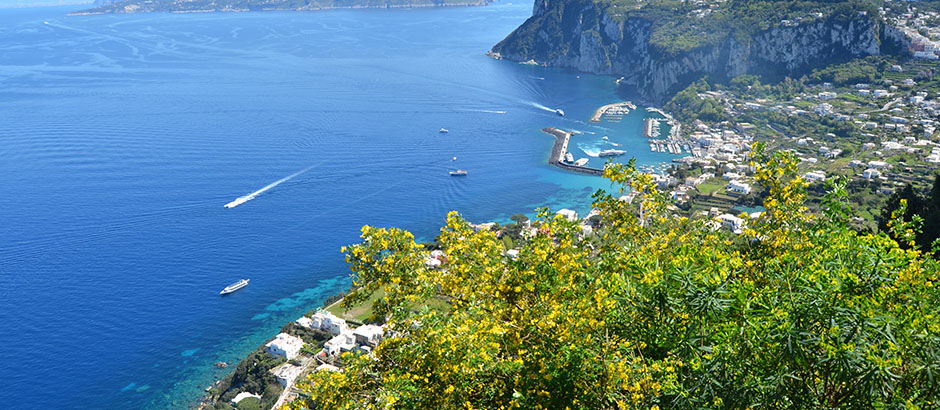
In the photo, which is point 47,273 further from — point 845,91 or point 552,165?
point 845,91

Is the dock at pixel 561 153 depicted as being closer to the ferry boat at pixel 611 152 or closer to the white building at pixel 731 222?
the ferry boat at pixel 611 152

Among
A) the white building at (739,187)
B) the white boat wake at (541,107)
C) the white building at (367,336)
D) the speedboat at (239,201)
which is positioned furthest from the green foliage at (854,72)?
the speedboat at (239,201)

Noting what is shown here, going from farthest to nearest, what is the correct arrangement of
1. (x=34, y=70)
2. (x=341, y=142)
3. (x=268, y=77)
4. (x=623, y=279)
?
1. (x=34, y=70)
2. (x=268, y=77)
3. (x=341, y=142)
4. (x=623, y=279)

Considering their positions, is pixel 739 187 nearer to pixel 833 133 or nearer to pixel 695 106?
pixel 833 133

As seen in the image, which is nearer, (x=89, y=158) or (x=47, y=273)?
(x=47, y=273)

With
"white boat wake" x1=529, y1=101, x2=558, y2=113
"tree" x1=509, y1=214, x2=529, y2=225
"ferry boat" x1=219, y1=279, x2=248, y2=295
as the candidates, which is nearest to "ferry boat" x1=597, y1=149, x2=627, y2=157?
"white boat wake" x1=529, y1=101, x2=558, y2=113

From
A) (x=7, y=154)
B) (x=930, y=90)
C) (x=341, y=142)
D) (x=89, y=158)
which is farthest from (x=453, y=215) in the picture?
(x=930, y=90)

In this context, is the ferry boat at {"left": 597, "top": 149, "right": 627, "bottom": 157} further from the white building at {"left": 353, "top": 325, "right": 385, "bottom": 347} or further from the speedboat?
the white building at {"left": 353, "top": 325, "right": 385, "bottom": 347}
